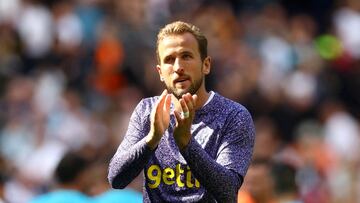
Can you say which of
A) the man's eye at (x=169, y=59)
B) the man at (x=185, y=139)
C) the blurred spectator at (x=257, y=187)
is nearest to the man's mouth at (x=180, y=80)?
the man at (x=185, y=139)

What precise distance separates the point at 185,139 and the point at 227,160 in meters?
0.38

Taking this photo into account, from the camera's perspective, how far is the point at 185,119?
6.64 m

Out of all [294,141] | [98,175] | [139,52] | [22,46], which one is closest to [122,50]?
[139,52]

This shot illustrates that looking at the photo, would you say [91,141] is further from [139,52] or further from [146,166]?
[146,166]

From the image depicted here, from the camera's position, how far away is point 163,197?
7.12 metres

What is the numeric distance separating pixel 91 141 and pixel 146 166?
9.87 metres

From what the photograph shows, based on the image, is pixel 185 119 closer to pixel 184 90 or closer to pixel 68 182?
pixel 184 90

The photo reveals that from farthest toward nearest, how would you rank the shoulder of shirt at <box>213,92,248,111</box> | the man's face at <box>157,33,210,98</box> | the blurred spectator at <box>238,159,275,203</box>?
the blurred spectator at <box>238,159,275,203</box>, the shoulder of shirt at <box>213,92,248,111</box>, the man's face at <box>157,33,210,98</box>

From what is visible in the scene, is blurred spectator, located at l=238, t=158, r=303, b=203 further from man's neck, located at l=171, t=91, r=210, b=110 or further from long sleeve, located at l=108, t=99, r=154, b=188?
long sleeve, located at l=108, t=99, r=154, b=188

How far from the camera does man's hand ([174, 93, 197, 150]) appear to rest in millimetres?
6625

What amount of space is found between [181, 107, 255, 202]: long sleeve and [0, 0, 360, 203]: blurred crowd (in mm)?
7492

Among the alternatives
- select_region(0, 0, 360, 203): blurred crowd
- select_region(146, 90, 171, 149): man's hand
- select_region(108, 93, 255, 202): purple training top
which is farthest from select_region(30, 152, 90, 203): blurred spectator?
select_region(0, 0, 360, 203): blurred crowd

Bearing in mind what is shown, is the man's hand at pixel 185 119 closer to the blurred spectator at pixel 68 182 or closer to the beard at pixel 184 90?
the beard at pixel 184 90

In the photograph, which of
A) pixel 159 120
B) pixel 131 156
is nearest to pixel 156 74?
pixel 131 156
